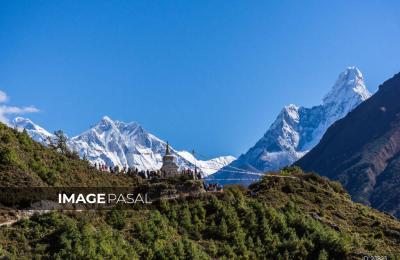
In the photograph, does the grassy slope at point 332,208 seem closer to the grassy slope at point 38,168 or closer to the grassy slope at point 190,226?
the grassy slope at point 190,226

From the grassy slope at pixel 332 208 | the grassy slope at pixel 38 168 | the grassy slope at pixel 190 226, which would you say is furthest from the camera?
the grassy slope at pixel 332 208

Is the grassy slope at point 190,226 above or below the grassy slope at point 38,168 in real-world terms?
below

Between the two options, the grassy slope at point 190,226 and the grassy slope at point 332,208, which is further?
the grassy slope at point 332,208

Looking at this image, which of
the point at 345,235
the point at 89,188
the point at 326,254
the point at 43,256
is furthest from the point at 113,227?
the point at 345,235

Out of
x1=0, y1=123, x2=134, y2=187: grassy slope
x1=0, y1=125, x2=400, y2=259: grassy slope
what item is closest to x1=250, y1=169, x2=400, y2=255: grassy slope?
x1=0, y1=125, x2=400, y2=259: grassy slope

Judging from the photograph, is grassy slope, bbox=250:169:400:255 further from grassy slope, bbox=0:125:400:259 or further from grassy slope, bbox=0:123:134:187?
grassy slope, bbox=0:123:134:187

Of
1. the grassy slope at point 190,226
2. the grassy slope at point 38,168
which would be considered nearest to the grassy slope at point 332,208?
the grassy slope at point 190,226

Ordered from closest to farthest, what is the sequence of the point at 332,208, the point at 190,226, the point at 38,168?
1. the point at 190,226
2. the point at 38,168
3. the point at 332,208

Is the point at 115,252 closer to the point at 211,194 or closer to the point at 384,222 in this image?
the point at 211,194

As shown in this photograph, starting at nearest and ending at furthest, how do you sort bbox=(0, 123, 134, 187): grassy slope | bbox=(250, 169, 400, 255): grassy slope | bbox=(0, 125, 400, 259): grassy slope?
bbox=(0, 125, 400, 259): grassy slope < bbox=(0, 123, 134, 187): grassy slope < bbox=(250, 169, 400, 255): grassy slope

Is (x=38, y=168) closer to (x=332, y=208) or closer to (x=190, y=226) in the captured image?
(x=190, y=226)

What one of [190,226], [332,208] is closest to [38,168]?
[190,226]

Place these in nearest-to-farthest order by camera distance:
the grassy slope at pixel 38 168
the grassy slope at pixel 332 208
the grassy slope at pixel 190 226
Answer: the grassy slope at pixel 190 226 → the grassy slope at pixel 38 168 → the grassy slope at pixel 332 208

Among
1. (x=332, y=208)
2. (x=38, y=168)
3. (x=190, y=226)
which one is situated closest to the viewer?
(x=190, y=226)
